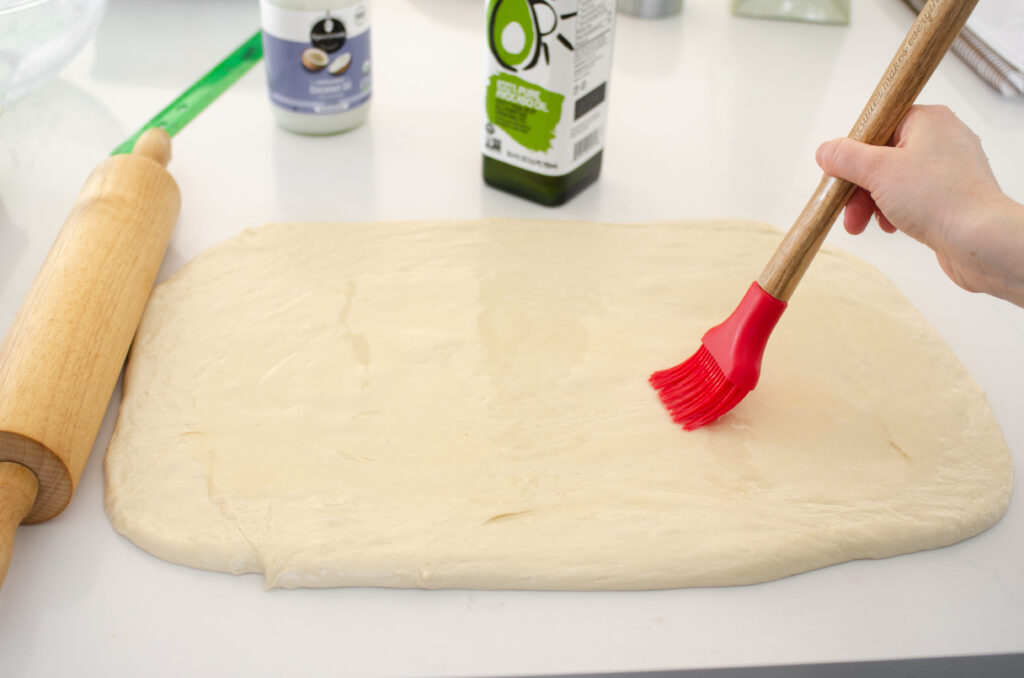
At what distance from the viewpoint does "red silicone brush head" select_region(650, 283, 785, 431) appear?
77 centimetres

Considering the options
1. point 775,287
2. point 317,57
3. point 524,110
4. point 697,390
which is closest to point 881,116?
point 775,287

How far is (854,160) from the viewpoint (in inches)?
29.0

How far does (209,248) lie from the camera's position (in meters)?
0.97

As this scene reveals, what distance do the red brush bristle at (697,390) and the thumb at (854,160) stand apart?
194 millimetres

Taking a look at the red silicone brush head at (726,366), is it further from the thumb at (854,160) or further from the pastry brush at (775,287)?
the thumb at (854,160)

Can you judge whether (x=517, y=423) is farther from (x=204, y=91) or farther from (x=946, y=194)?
(x=204, y=91)

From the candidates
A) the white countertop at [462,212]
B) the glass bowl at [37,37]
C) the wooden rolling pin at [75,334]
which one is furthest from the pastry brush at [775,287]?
the glass bowl at [37,37]

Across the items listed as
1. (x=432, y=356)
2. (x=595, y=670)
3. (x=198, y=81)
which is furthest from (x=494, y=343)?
(x=198, y=81)

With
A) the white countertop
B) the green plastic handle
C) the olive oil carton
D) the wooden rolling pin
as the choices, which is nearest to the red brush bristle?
the white countertop

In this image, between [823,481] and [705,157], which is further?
[705,157]

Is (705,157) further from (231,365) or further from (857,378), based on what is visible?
(231,365)

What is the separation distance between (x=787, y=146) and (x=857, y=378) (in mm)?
499

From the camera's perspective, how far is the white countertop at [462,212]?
2.13 ft

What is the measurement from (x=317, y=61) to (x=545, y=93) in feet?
0.99
